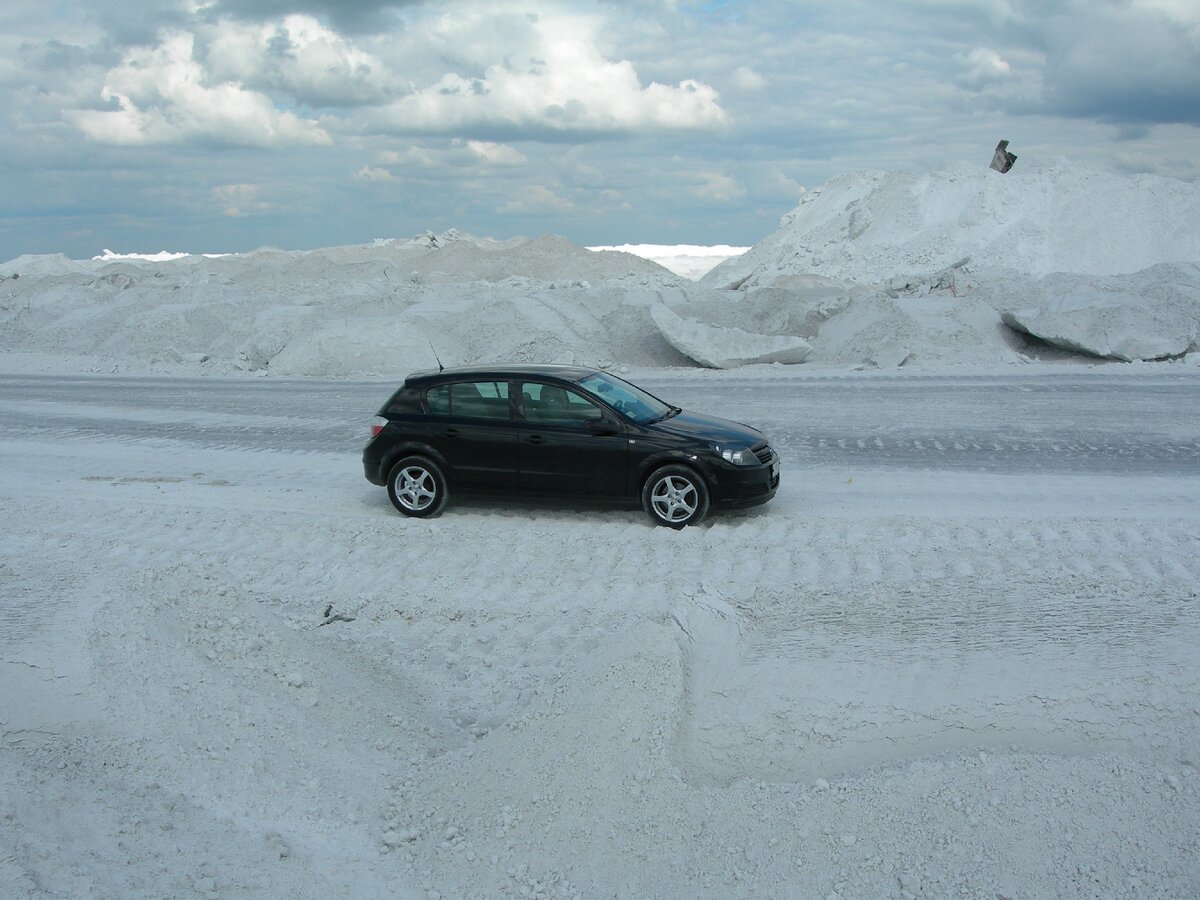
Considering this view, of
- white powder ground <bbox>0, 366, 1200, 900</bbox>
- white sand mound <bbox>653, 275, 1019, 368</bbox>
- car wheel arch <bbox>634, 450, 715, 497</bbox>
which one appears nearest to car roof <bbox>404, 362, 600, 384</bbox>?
car wheel arch <bbox>634, 450, 715, 497</bbox>

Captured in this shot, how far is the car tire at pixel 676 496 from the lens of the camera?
9258 millimetres

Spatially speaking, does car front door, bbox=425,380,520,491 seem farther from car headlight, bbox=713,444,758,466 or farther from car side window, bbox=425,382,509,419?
car headlight, bbox=713,444,758,466

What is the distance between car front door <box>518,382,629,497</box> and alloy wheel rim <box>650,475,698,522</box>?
1.13 ft

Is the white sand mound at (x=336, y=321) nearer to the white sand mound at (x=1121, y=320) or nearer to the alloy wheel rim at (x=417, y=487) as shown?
the white sand mound at (x=1121, y=320)

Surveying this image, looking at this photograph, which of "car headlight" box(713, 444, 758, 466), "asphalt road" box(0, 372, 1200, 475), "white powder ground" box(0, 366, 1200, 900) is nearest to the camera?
"white powder ground" box(0, 366, 1200, 900)

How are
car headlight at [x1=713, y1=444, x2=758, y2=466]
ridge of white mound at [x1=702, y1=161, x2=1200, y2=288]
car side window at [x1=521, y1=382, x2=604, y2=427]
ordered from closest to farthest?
car headlight at [x1=713, y1=444, x2=758, y2=466] → car side window at [x1=521, y1=382, x2=604, y2=427] → ridge of white mound at [x1=702, y1=161, x2=1200, y2=288]

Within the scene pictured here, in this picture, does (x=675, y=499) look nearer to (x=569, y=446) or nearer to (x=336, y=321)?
(x=569, y=446)

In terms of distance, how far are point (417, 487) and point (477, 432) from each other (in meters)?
0.78

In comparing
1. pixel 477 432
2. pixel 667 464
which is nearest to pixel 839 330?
pixel 667 464

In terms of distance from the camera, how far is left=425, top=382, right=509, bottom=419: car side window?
989 centimetres

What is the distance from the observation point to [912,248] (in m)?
36.0

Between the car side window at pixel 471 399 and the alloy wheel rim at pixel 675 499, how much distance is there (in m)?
1.66

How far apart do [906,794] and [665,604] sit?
8.37 feet

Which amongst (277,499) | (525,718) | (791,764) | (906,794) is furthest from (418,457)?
(906,794)
